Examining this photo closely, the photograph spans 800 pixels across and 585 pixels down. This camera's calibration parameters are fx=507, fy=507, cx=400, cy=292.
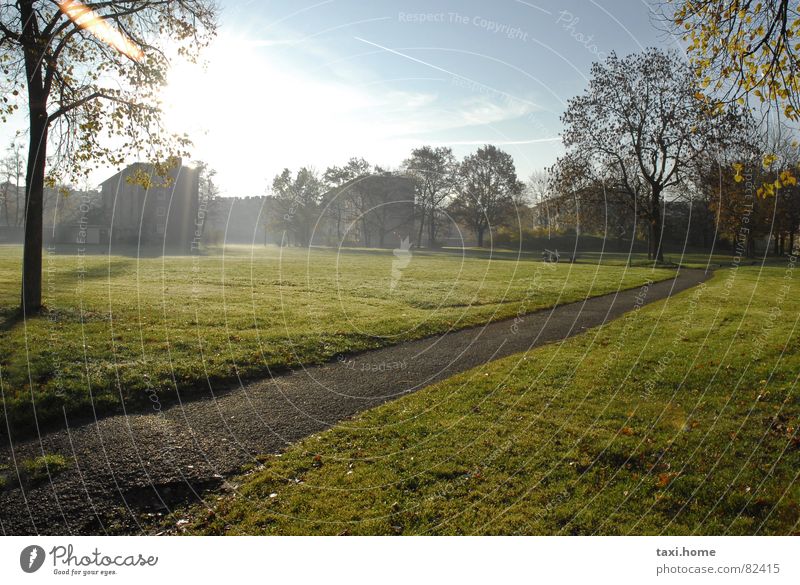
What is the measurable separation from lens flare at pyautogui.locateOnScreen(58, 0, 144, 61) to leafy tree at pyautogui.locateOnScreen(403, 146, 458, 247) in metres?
10.6

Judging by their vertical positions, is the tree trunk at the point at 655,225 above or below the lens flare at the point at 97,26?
below

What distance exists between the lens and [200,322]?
15.3m

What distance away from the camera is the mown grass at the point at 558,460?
5352 millimetres

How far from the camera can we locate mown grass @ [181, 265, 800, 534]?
17.6 feet

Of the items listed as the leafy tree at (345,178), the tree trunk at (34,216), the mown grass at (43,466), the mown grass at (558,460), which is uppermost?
the leafy tree at (345,178)

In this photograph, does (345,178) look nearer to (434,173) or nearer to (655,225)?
(434,173)

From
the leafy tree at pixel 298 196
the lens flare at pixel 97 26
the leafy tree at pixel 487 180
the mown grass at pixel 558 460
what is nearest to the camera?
the mown grass at pixel 558 460

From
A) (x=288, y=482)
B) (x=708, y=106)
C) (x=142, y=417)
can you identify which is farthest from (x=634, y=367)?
(x=142, y=417)

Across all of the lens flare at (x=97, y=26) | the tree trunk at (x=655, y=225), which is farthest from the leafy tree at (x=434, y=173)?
the tree trunk at (x=655, y=225)

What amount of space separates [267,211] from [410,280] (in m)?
21.0

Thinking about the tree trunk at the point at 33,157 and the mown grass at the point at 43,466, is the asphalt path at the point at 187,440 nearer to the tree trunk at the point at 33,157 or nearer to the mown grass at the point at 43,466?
the mown grass at the point at 43,466

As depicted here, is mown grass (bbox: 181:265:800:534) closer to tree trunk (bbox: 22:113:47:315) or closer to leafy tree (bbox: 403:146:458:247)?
tree trunk (bbox: 22:113:47:315)

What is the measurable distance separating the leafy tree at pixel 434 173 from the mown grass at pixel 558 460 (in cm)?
1323

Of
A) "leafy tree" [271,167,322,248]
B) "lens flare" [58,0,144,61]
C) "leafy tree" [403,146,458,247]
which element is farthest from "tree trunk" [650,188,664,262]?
"lens flare" [58,0,144,61]
